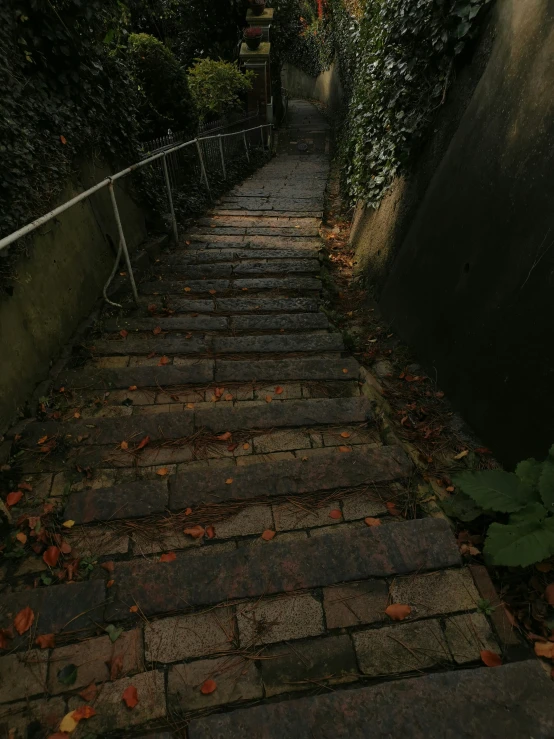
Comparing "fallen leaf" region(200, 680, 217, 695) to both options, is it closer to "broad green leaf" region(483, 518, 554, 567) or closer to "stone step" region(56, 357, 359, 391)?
"broad green leaf" region(483, 518, 554, 567)

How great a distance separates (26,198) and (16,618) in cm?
238

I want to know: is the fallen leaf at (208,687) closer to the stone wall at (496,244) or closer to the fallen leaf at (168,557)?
the fallen leaf at (168,557)

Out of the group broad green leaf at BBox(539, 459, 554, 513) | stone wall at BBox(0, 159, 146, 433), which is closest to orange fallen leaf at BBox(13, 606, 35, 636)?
stone wall at BBox(0, 159, 146, 433)

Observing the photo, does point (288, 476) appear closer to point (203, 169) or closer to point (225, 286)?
point (225, 286)

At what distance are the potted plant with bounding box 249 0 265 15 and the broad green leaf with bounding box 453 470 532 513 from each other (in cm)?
1487

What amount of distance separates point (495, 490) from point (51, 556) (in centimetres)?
195

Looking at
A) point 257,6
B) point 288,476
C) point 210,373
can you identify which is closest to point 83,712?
point 288,476

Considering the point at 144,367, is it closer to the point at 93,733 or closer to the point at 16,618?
the point at 16,618

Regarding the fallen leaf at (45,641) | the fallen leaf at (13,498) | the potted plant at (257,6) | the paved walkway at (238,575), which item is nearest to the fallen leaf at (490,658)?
the paved walkway at (238,575)

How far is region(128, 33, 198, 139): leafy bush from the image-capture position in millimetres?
5824

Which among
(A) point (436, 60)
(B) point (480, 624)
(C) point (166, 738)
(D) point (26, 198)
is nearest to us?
(C) point (166, 738)

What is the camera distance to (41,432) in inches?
91.2

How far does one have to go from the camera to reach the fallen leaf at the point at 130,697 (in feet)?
4.22

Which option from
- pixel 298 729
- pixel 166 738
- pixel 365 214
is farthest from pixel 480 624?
pixel 365 214
